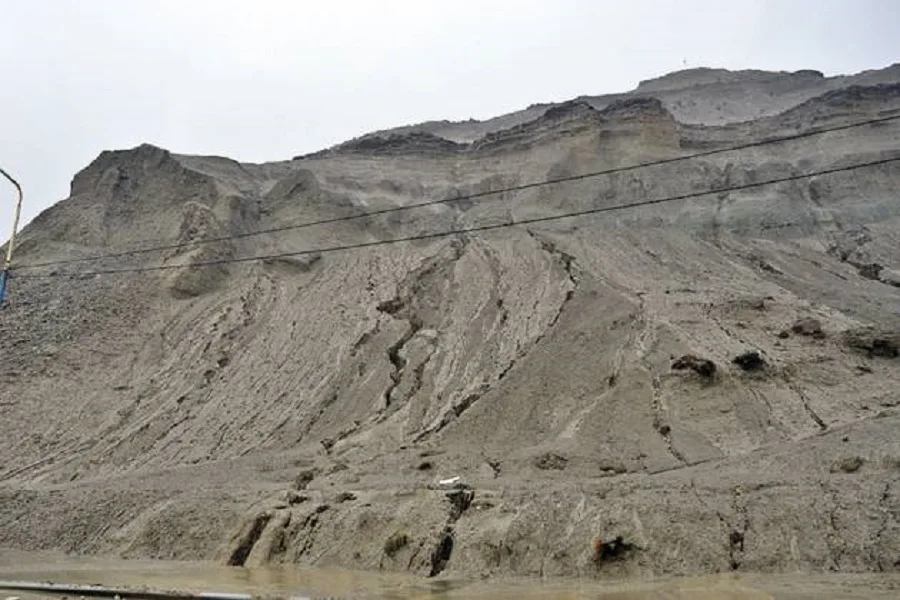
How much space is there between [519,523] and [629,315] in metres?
10.2

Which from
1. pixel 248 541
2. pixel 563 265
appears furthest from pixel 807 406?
pixel 563 265

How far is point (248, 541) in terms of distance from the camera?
13.6 meters

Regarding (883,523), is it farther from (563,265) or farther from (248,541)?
Answer: (563,265)

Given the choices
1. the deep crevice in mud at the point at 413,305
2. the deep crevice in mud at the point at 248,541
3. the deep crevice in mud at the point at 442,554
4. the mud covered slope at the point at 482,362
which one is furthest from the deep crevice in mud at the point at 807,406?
the deep crevice in mud at the point at 248,541

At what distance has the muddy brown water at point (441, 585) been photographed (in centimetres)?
891

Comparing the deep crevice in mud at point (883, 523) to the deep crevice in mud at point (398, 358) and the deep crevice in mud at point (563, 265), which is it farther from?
the deep crevice in mud at point (563, 265)

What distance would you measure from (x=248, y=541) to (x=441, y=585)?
14.4 feet

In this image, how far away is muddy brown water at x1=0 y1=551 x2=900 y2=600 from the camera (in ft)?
29.2

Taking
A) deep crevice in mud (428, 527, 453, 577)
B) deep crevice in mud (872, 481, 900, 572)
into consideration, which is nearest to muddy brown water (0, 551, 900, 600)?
deep crevice in mud (872, 481, 900, 572)

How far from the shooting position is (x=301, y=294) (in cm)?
2725

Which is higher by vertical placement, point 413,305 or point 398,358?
point 413,305

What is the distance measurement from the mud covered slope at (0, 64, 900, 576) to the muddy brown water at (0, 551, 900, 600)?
2.04ft

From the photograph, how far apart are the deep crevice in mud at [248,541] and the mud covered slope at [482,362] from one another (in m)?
0.05

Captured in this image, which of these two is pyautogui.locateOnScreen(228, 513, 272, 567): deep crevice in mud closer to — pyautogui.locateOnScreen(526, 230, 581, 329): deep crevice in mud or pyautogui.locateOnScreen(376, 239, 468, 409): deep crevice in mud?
pyautogui.locateOnScreen(376, 239, 468, 409): deep crevice in mud
